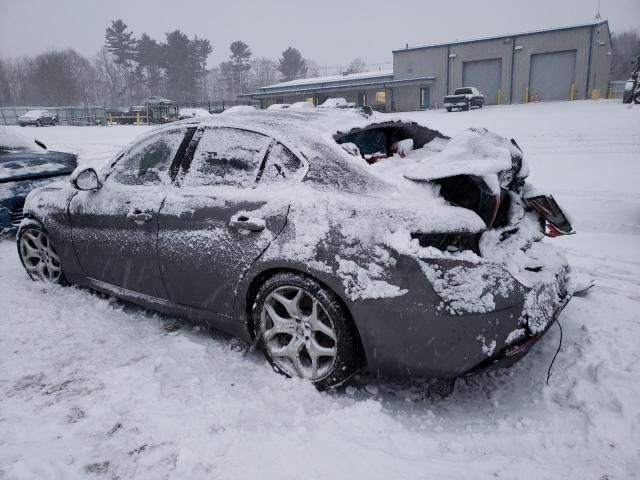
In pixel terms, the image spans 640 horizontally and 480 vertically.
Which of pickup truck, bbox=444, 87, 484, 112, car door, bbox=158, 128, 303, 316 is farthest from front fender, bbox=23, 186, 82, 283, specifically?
pickup truck, bbox=444, 87, 484, 112

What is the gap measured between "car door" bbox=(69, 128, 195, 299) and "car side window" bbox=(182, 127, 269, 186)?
21cm

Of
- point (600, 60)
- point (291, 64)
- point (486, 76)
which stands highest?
point (291, 64)

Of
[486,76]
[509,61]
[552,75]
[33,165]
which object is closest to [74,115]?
[486,76]

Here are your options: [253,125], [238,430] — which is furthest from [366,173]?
[238,430]

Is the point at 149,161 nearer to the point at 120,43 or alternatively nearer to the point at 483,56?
the point at 483,56

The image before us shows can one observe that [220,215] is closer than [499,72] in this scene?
Yes

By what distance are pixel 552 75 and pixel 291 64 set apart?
175ft

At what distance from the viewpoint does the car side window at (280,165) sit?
2.85 m

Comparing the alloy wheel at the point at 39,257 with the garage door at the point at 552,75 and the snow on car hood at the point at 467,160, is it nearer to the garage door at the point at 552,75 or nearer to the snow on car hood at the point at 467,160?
the snow on car hood at the point at 467,160

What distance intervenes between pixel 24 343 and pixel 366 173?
2880 millimetres

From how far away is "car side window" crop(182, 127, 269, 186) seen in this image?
3.04 meters

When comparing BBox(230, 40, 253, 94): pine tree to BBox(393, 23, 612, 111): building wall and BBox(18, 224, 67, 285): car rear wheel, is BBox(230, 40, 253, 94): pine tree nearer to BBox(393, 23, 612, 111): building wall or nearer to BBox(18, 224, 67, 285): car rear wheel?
BBox(393, 23, 612, 111): building wall

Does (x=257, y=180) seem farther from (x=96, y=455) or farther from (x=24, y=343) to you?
(x=24, y=343)

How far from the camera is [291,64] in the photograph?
79.4m
